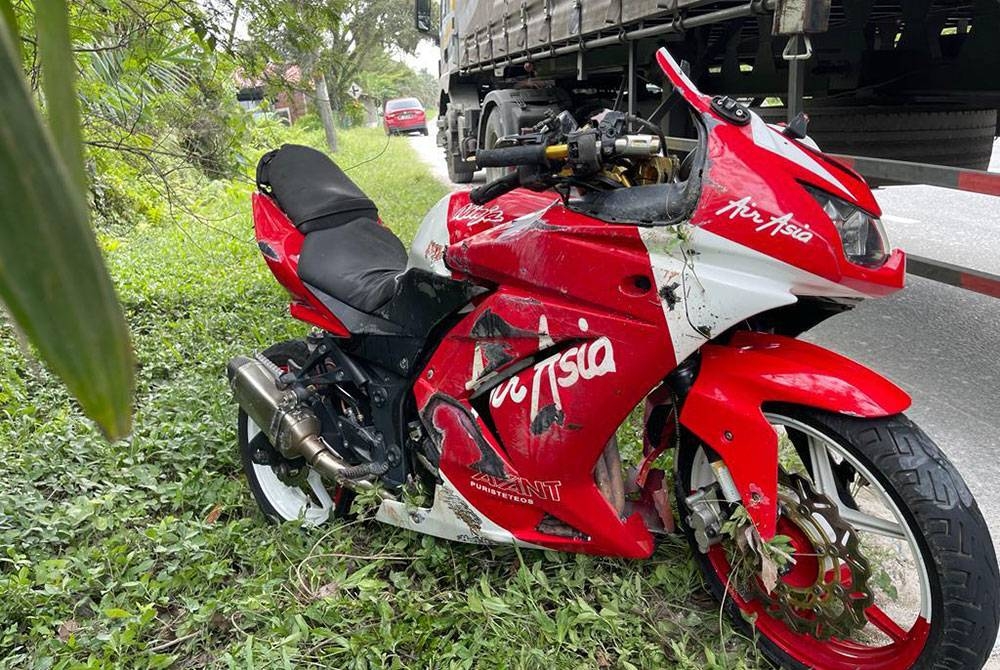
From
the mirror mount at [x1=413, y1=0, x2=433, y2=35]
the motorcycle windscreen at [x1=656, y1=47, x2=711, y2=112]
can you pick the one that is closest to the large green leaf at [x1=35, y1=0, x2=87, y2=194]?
the motorcycle windscreen at [x1=656, y1=47, x2=711, y2=112]

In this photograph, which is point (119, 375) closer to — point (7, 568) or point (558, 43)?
point (7, 568)

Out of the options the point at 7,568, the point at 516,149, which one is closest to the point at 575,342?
the point at 516,149

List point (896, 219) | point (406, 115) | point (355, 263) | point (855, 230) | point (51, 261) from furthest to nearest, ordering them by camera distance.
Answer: point (406, 115)
point (896, 219)
point (355, 263)
point (855, 230)
point (51, 261)

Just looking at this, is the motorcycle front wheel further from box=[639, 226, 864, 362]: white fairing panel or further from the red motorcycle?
box=[639, 226, 864, 362]: white fairing panel

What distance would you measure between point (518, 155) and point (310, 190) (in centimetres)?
127

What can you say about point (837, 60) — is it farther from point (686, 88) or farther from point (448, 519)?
point (448, 519)

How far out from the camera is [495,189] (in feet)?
5.56

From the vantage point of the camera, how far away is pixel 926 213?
5.58 meters

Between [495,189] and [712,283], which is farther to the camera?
[495,189]

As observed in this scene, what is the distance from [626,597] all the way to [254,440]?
4.09 ft

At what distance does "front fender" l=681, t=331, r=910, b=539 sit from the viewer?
1425 millimetres

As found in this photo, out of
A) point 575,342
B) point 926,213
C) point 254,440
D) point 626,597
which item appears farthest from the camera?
point 926,213

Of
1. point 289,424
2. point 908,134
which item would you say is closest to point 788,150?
point 289,424

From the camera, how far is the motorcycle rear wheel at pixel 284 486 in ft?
7.72
